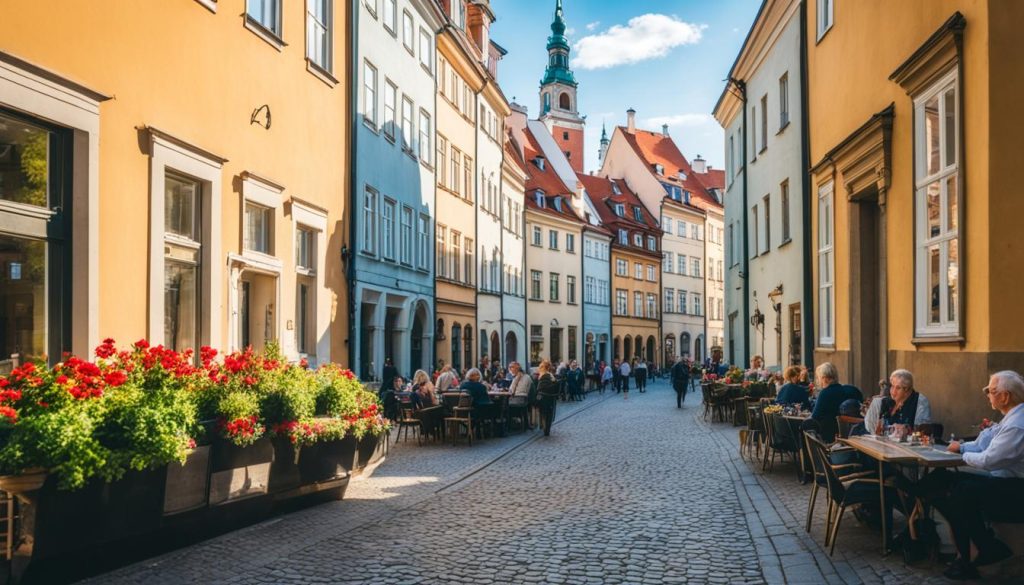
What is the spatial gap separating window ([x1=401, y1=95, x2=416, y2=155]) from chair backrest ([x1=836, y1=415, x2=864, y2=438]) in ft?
58.3

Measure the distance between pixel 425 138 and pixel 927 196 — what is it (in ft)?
67.7

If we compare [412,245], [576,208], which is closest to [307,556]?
[412,245]

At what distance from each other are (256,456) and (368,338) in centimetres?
1596

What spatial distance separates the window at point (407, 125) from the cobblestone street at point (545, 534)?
44.8 feet

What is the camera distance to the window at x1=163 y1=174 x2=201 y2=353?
13.4 meters

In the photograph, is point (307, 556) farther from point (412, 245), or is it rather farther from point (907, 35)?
point (412, 245)

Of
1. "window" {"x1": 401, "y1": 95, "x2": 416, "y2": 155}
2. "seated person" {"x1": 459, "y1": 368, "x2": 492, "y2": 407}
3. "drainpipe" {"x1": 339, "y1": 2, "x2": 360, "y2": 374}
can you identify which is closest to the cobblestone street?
"seated person" {"x1": 459, "y1": 368, "x2": 492, "y2": 407}

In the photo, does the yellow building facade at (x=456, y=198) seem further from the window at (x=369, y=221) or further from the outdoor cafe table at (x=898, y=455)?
the outdoor cafe table at (x=898, y=455)

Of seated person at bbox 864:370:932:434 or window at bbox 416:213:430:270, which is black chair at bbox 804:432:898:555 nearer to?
seated person at bbox 864:370:932:434

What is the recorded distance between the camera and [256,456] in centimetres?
968

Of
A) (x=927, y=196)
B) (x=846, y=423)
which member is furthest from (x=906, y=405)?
(x=927, y=196)

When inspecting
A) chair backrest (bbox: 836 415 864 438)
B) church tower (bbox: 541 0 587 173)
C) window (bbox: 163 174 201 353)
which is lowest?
chair backrest (bbox: 836 415 864 438)

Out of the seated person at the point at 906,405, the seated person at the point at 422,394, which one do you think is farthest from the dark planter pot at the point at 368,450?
the seated person at the point at 422,394

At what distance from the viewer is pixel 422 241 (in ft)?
100
